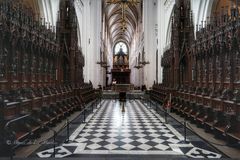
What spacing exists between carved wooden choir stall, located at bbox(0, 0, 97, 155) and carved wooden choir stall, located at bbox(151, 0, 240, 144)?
198 inches

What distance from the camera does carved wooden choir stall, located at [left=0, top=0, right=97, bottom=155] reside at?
241 inches

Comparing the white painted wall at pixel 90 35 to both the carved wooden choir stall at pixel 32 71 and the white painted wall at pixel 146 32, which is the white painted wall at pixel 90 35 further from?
the carved wooden choir stall at pixel 32 71

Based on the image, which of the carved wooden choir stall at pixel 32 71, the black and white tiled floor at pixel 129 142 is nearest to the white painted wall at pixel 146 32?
the carved wooden choir stall at pixel 32 71

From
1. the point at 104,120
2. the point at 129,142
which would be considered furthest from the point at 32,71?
the point at 129,142

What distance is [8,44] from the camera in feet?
25.5

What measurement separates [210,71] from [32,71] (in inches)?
287

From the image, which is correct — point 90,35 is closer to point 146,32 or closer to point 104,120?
point 146,32

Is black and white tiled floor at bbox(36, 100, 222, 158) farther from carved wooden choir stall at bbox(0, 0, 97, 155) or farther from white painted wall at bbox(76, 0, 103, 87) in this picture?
white painted wall at bbox(76, 0, 103, 87)

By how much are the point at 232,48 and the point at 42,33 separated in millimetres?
7425

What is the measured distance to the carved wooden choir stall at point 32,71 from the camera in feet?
20.1

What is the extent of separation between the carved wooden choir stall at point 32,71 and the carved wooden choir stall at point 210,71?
198 inches

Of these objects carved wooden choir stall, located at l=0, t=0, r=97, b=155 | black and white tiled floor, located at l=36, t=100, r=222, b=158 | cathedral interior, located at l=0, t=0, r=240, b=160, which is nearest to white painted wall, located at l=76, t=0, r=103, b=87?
cathedral interior, located at l=0, t=0, r=240, b=160

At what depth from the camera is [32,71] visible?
9.82 metres

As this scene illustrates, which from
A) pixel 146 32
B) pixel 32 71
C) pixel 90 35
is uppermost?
pixel 146 32
